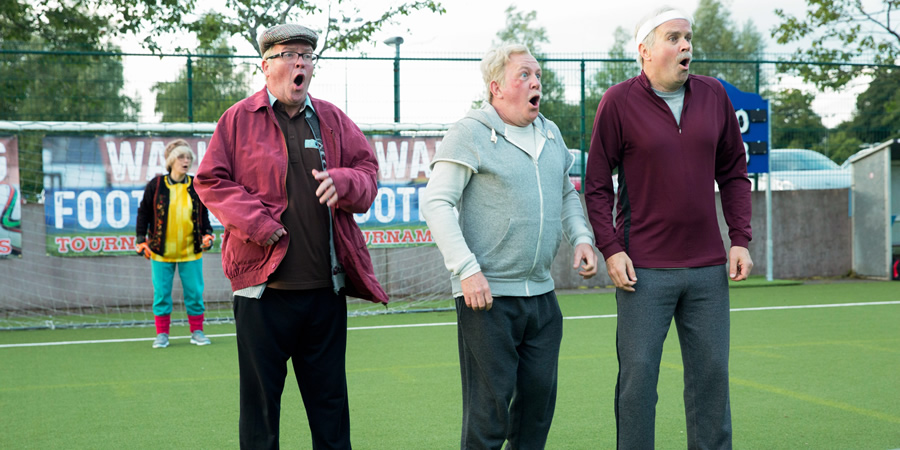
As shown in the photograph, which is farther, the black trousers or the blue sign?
the blue sign

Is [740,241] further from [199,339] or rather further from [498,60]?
[199,339]

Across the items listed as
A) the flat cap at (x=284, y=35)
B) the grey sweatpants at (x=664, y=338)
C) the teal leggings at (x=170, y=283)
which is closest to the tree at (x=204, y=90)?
the teal leggings at (x=170, y=283)

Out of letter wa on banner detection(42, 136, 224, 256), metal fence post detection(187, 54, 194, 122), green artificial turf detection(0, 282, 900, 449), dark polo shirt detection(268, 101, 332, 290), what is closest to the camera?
dark polo shirt detection(268, 101, 332, 290)

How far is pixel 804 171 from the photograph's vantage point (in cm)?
1348

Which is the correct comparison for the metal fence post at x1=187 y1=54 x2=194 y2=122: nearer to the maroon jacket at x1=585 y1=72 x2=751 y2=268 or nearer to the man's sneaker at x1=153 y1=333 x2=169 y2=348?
the man's sneaker at x1=153 y1=333 x2=169 y2=348

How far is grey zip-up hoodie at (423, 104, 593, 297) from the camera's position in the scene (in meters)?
3.24

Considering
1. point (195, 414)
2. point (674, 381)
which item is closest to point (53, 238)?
point (195, 414)

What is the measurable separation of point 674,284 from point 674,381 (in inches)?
106

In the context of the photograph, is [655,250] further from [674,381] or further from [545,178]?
[674,381]

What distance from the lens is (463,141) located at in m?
3.23

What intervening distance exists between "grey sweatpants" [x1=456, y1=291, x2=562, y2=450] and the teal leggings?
4903mm

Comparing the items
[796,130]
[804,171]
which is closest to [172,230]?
[796,130]

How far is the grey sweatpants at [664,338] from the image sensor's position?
3332mm

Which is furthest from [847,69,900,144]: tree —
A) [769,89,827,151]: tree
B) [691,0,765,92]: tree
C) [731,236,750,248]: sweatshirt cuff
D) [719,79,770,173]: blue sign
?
[691,0,765,92]: tree
